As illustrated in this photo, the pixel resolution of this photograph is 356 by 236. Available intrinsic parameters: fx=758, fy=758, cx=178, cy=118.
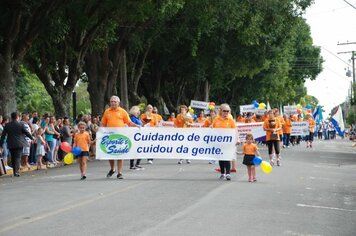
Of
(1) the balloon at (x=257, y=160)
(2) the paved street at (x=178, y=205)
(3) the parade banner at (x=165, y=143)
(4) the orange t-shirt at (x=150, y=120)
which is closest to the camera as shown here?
(2) the paved street at (x=178, y=205)

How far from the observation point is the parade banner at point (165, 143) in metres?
18.2

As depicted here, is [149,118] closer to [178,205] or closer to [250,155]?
[250,155]

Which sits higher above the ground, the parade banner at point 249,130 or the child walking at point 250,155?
the parade banner at point 249,130

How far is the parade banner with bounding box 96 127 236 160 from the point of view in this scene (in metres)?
18.2

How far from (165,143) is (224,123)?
5.61 feet

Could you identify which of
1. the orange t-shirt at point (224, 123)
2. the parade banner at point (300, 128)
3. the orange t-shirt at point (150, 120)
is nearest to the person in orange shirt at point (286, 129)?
the parade banner at point (300, 128)

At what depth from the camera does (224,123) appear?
18141 millimetres

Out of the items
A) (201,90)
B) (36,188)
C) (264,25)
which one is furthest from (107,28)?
(201,90)

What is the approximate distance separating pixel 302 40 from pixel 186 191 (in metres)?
62.6

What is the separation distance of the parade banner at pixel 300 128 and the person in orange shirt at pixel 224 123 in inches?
869

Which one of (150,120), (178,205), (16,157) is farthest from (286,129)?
(178,205)

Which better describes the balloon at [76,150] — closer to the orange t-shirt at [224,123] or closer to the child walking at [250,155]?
the orange t-shirt at [224,123]

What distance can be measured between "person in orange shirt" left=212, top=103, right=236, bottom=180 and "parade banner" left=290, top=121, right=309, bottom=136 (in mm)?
22075

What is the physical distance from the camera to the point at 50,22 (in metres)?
26.8
